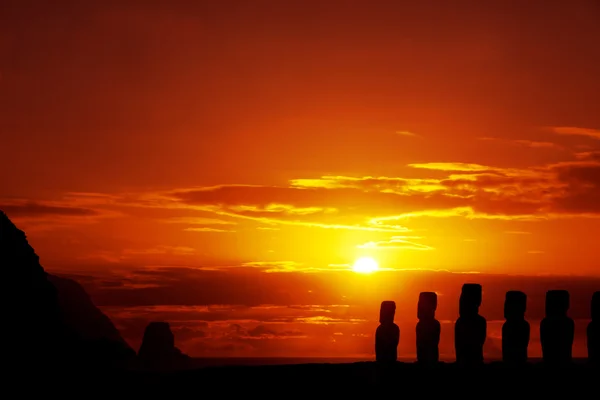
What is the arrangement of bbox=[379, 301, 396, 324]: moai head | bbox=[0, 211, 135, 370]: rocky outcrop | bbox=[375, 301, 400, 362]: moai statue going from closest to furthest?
bbox=[0, 211, 135, 370]: rocky outcrop < bbox=[375, 301, 400, 362]: moai statue < bbox=[379, 301, 396, 324]: moai head

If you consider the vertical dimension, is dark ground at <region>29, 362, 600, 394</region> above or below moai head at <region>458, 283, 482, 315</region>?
below

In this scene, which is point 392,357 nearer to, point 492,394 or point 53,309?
point 492,394

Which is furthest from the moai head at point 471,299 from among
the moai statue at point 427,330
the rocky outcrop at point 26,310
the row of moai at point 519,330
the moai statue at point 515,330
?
the rocky outcrop at point 26,310

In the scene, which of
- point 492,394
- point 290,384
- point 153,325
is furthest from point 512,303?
point 153,325

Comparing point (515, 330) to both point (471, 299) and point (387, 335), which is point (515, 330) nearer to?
point (471, 299)

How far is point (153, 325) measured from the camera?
355 ft

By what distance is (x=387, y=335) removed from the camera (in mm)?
29938

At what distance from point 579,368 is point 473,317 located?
3261mm

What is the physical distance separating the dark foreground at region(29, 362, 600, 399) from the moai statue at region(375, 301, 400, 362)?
2.46 meters

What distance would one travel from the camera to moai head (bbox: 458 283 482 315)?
27688mm

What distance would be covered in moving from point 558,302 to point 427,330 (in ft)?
13.6

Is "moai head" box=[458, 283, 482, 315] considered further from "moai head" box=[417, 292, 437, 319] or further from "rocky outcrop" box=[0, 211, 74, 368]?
"rocky outcrop" box=[0, 211, 74, 368]

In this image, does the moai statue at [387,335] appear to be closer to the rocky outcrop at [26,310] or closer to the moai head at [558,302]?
the moai head at [558,302]

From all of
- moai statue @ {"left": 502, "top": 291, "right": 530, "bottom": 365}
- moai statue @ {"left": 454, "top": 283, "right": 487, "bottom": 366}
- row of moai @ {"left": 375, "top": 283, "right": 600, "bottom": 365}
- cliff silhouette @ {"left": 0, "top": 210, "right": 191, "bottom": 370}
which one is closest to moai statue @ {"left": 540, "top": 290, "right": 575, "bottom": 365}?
row of moai @ {"left": 375, "top": 283, "right": 600, "bottom": 365}
